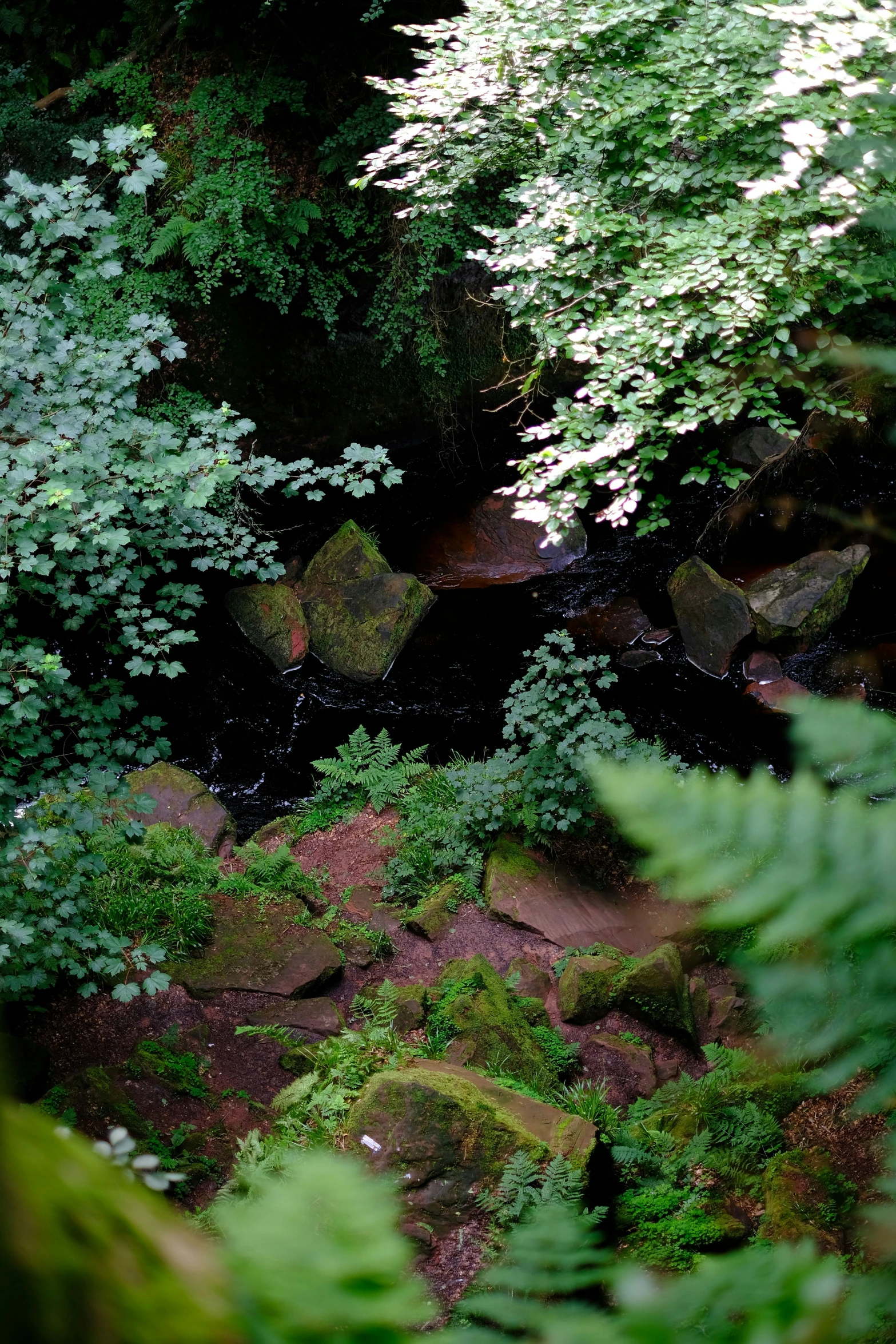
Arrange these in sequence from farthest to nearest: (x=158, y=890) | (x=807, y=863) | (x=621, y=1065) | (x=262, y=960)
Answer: (x=158, y=890), (x=262, y=960), (x=621, y=1065), (x=807, y=863)

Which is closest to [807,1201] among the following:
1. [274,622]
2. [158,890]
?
[158,890]

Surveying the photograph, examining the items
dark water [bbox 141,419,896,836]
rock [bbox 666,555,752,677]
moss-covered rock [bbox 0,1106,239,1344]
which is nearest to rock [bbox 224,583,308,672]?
dark water [bbox 141,419,896,836]

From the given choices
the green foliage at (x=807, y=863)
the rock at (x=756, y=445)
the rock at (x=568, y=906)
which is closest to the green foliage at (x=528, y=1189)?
the rock at (x=568, y=906)

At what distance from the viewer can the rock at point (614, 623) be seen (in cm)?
924

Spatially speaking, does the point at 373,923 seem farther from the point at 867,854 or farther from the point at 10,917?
the point at 867,854

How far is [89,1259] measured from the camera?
426 millimetres

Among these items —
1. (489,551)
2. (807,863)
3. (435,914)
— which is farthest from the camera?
(489,551)

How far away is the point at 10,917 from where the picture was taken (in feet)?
10.7

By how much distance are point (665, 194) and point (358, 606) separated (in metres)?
5.38

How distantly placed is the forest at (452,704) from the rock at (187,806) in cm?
5

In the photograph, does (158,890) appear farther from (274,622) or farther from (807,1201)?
(274,622)

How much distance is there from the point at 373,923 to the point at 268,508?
623cm

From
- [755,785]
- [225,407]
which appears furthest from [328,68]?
[755,785]

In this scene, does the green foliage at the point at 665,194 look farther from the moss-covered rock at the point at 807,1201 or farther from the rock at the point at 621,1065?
the moss-covered rock at the point at 807,1201
